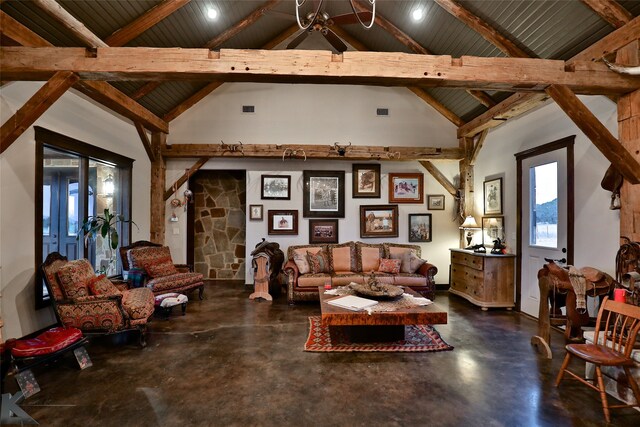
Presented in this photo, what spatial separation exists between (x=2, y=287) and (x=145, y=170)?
309 cm

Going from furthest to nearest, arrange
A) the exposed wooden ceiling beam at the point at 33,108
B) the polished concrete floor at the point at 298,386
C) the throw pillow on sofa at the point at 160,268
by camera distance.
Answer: the throw pillow on sofa at the point at 160,268 → the exposed wooden ceiling beam at the point at 33,108 → the polished concrete floor at the point at 298,386

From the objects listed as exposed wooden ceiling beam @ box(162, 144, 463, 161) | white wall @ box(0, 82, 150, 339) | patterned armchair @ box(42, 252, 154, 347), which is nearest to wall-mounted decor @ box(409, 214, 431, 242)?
exposed wooden ceiling beam @ box(162, 144, 463, 161)

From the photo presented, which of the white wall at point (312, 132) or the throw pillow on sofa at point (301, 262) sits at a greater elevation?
the white wall at point (312, 132)

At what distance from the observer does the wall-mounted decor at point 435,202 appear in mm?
6145

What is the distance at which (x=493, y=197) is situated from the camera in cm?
524

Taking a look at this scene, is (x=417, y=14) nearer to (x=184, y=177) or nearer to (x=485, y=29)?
(x=485, y=29)

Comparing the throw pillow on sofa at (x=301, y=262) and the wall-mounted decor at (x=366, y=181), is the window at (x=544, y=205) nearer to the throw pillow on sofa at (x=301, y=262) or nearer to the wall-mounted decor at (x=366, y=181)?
the wall-mounted decor at (x=366, y=181)

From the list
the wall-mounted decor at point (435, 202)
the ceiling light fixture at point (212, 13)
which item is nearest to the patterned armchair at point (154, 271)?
the ceiling light fixture at point (212, 13)

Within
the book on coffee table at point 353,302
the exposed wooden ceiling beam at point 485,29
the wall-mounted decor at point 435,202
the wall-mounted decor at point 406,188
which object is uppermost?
the exposed wooden ceiling beam at point 485,29

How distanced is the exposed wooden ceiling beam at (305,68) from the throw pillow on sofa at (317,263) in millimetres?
3058

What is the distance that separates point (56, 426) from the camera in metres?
1.97

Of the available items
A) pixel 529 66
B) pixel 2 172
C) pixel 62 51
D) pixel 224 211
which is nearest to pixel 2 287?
pixel 2 172

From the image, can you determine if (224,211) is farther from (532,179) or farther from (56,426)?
(532,179)

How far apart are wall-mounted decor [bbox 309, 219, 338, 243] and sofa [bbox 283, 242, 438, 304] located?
0.36 m
